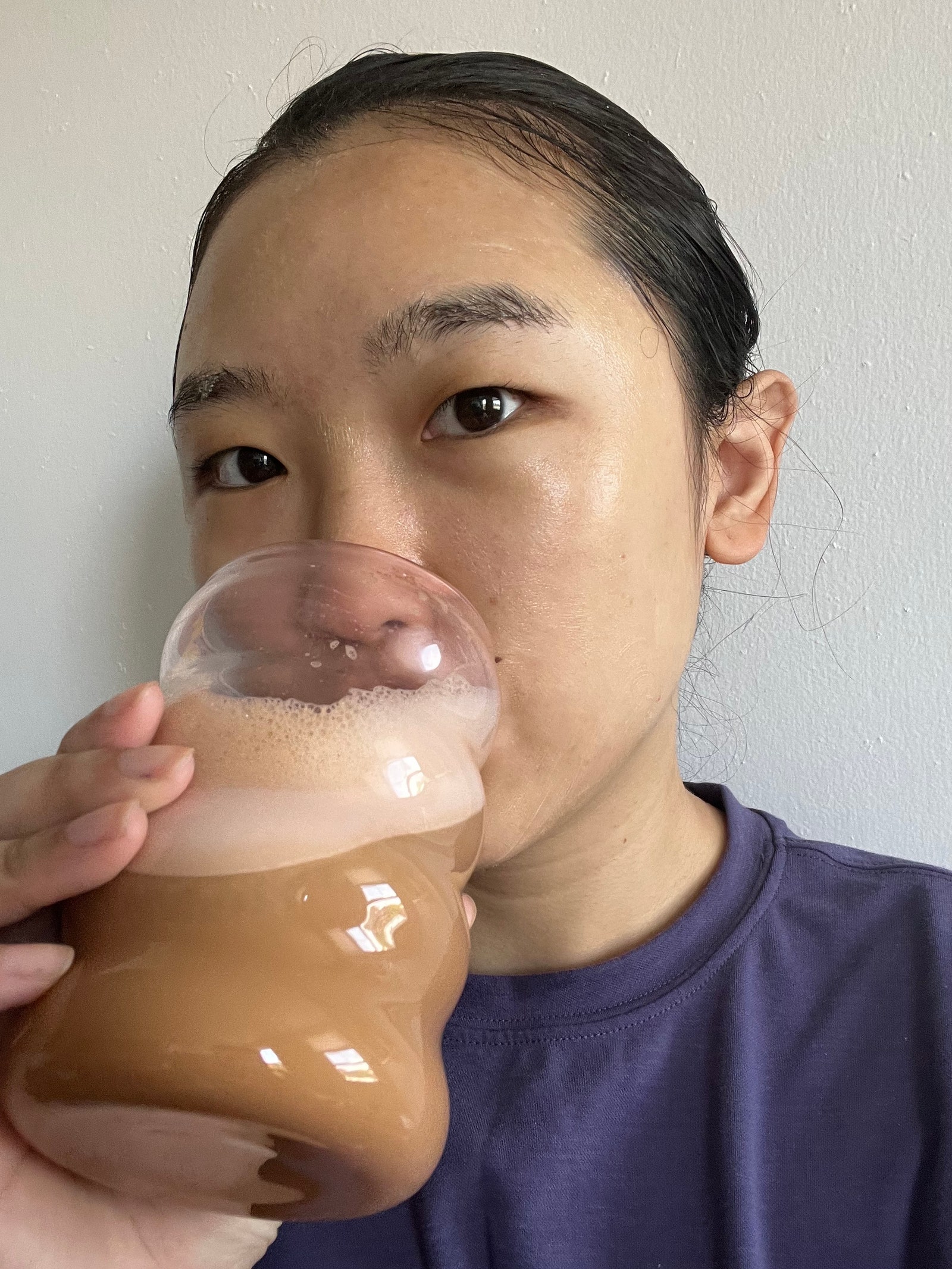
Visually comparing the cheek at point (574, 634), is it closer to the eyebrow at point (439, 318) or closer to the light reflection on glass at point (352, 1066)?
the eyebrow at point (439, 318)

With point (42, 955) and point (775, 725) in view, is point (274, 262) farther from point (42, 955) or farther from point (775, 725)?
point (775, 725)

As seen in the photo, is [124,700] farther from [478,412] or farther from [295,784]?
[478,412]

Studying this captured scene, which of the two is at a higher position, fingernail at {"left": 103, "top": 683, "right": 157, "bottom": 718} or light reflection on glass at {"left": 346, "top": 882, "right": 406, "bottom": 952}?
fingernail at {"left": 103, "top": 683, "right": 157, "bottom": 718}

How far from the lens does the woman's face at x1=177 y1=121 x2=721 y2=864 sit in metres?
0.65

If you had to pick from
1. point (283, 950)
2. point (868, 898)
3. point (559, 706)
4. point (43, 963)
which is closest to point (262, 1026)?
point (283, 950)

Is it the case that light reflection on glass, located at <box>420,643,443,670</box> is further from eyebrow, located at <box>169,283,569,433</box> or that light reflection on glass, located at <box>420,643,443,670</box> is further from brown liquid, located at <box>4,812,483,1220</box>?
eyebrow, located at <box>169,283,569,433</box>

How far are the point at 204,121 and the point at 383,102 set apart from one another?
1.76ft

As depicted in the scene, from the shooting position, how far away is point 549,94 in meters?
0.78

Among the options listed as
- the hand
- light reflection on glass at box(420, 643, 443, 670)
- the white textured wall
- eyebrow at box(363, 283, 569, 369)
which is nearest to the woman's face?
eyebrow at box(363, 283, 569, 369)

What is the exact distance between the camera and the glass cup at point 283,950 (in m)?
0.42

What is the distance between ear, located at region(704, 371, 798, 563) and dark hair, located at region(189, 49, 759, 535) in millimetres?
26

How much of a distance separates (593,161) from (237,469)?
381 mm

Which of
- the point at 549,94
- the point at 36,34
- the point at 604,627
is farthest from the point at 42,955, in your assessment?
the point at 36,34

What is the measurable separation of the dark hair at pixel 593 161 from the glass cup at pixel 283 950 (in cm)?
38
